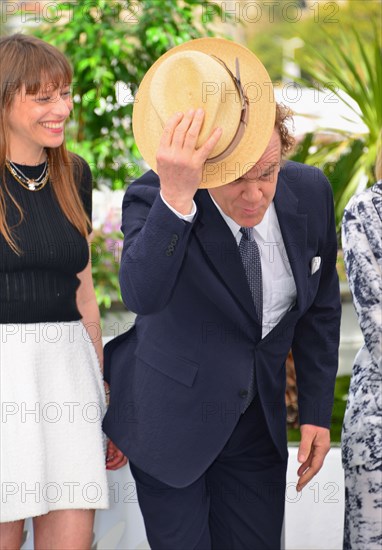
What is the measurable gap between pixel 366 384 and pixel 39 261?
2.91 feet

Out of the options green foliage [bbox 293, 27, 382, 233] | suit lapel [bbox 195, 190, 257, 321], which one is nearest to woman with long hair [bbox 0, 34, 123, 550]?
suit lapel [bbox 195, 190, 257, 321]

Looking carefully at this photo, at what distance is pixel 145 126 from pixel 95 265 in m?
2.75

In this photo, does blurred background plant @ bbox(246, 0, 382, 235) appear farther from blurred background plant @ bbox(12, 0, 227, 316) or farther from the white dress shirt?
the white dress shirt

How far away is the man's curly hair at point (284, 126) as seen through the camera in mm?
2307

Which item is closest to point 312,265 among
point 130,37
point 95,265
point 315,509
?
point 315,509

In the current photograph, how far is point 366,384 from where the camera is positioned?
2303 millimetres

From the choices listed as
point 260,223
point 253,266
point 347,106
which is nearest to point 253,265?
point 253,266

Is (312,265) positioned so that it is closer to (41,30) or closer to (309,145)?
(309,145)

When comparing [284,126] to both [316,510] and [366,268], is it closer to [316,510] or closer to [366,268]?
[366,268]

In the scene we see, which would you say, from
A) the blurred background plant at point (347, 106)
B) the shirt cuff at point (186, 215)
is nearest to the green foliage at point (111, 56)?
the blurred background plant at point (347, 106)

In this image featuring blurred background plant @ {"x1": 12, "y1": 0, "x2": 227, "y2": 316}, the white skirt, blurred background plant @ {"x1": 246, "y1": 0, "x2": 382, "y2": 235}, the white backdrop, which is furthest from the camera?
blurred background plant @ {"x1": 12, "y1": 0, "x2": 227, "y2": 316}

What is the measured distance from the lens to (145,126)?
2.04m

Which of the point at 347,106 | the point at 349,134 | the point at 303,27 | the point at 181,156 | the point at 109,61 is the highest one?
the point at 303,27

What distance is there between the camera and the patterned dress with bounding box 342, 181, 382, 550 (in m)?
2.22
